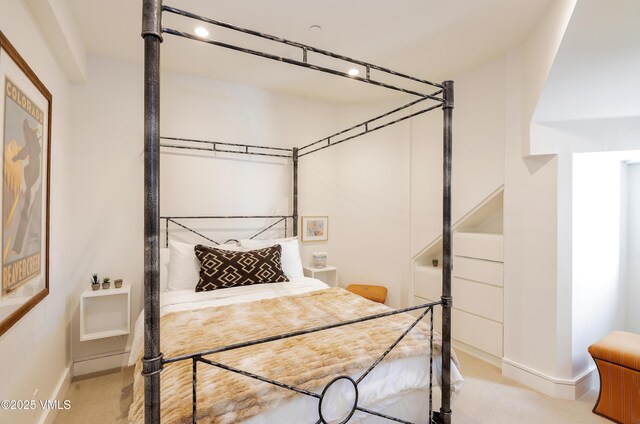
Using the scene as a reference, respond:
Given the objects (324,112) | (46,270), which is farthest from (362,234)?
(46,270)

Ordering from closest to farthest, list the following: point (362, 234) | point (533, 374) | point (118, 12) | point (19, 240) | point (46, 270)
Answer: point (19, 240)
point (46, 270)
point (118, 12)
point (533, 374)
point (362, 234)

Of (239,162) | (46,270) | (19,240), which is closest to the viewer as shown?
(19,240)

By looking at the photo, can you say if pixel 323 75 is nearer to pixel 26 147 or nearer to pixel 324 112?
pixel 324 112

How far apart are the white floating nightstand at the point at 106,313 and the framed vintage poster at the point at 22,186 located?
2.00 feet

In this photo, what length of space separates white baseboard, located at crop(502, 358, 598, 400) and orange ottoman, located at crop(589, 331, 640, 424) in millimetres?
164

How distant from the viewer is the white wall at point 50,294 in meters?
1.44

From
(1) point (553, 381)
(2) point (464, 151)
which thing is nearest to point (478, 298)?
(1) point (553, 381)

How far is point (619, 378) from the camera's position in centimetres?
202

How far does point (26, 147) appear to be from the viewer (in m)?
1.59

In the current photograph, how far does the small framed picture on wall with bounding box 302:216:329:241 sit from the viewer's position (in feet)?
12.3

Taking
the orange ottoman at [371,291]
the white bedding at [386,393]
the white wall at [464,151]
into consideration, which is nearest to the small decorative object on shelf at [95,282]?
the white bedding at [386,393]

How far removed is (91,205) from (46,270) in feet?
2.97

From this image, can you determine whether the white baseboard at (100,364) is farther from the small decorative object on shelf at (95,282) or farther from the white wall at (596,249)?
the white wall at (596,249)

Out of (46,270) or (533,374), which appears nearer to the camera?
(46,270)
